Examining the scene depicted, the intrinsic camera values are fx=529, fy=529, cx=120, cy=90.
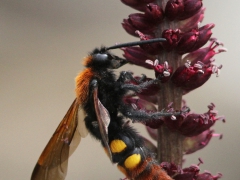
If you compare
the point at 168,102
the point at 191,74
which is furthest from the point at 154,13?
the point at 168,102

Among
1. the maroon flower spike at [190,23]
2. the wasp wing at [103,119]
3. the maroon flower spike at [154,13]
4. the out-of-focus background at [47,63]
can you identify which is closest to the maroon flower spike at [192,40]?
the maroon flower spike at [190,23]

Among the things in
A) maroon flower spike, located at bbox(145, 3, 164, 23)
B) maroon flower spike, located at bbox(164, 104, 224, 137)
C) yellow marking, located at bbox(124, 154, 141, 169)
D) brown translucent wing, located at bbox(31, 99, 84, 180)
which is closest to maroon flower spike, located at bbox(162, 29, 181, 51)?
maroon flower spike, located at bbox(145, 3, 164, 23)

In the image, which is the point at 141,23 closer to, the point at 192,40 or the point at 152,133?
the point at 192,40

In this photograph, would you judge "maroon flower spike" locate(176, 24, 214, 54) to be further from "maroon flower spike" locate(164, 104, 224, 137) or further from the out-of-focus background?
the out-of-focus background

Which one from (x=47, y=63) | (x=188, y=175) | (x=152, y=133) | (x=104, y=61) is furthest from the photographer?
(x=47, y=63)

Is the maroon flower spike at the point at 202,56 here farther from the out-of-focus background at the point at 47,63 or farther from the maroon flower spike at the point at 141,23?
the out-of-focus background at the point at 47,63
